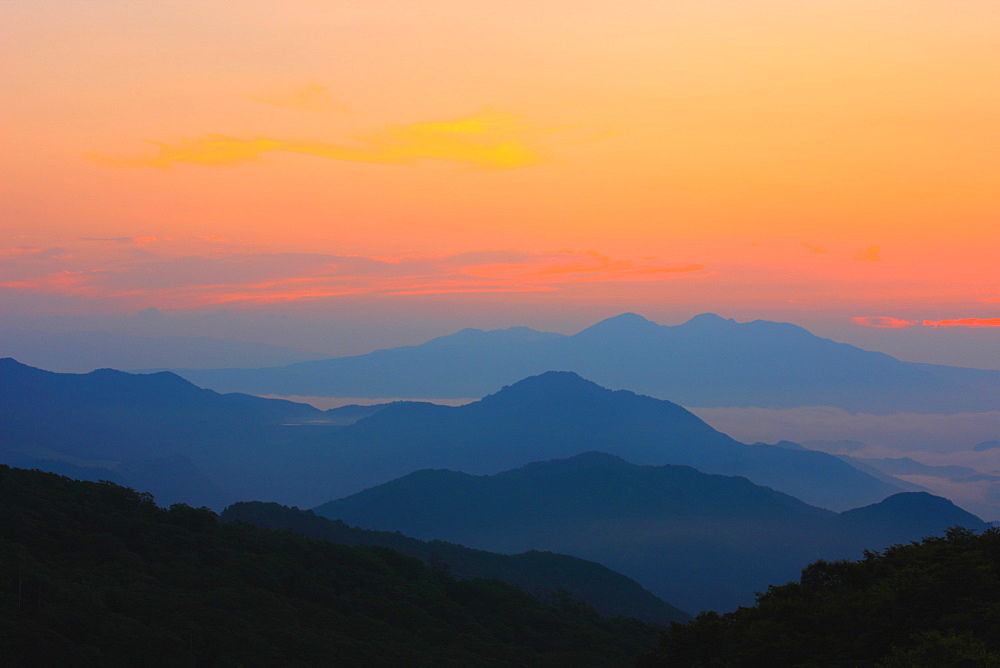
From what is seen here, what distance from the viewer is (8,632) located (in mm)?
54750

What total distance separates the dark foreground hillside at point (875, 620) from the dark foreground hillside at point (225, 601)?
34719 millimetres

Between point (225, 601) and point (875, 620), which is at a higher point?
point (875, 620)

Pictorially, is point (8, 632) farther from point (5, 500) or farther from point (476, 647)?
point (476, 647)

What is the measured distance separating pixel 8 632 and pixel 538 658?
50.3m

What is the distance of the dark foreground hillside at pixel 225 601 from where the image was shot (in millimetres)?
60875

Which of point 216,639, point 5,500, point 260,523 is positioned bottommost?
point 260,523

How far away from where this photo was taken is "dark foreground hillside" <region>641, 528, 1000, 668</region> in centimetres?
3359

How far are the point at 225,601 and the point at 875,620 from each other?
57.1m

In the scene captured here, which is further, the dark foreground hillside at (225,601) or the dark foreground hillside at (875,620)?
the dark foreground hillside at (225,601)

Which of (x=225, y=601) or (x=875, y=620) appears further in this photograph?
(x=225, y=601)

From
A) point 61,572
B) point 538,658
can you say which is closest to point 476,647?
point 538,658

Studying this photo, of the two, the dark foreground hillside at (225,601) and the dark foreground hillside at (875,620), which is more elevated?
the dark foreground hillside at (875,620)

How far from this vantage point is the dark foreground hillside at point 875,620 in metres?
33.6

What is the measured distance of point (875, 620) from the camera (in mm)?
38875
